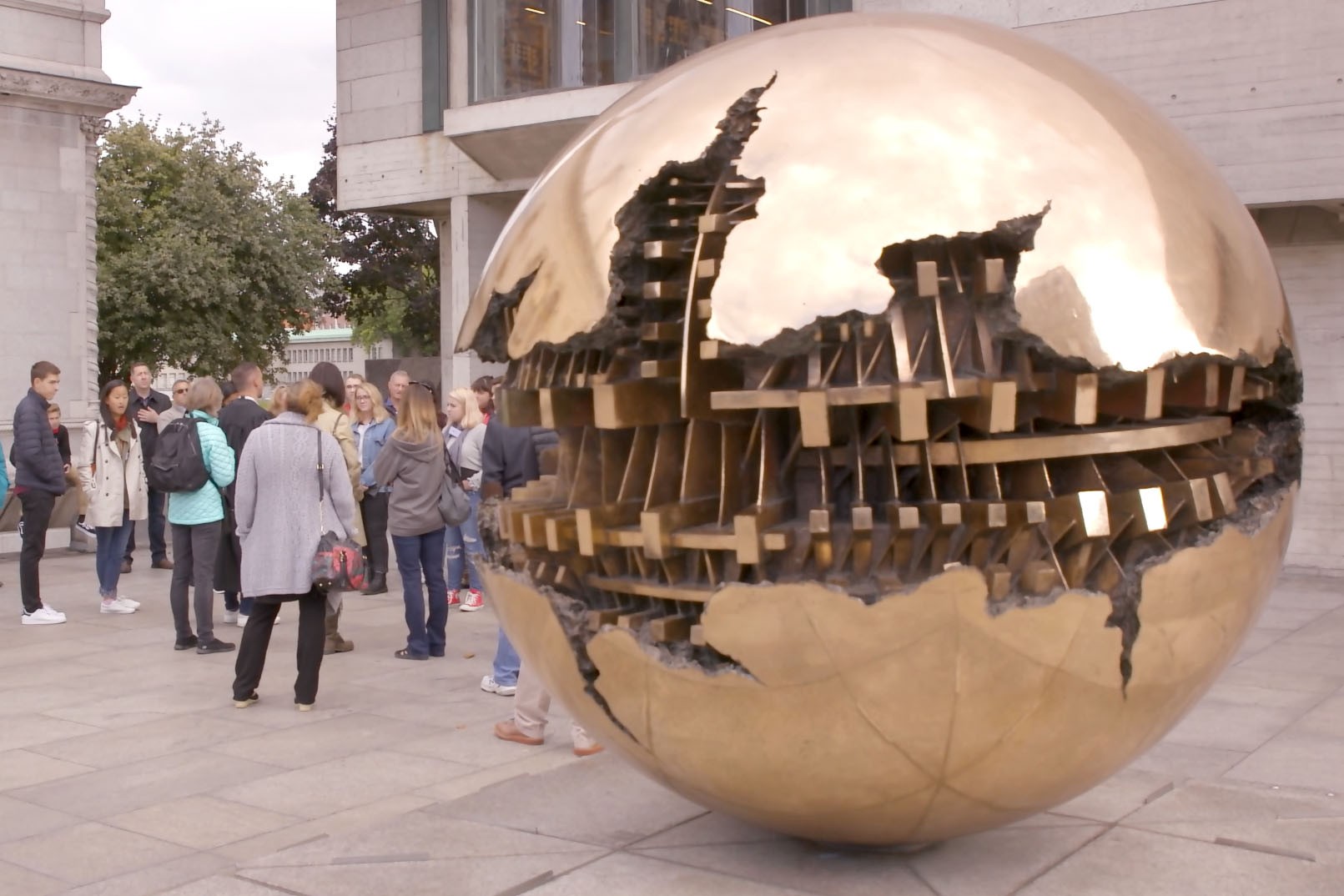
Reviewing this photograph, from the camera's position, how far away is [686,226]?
3.41 meters

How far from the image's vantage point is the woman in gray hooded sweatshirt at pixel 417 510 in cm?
878

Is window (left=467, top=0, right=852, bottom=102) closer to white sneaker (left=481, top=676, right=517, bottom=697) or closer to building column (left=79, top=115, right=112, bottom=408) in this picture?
building column (left=79, top=115, right=112, bottom=408)

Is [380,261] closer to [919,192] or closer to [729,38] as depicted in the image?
[729,38]

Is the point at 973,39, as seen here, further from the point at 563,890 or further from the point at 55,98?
the point at 55,98

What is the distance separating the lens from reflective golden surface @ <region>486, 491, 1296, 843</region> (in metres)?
3.14

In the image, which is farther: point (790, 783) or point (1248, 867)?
point (1248, 867)

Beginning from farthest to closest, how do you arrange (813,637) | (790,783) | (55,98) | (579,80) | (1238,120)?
(55,98) → (579,80) → (1238,120) → (790,783) → (813,637)

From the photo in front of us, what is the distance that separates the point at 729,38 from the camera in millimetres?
14758

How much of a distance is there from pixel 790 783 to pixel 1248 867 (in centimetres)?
149

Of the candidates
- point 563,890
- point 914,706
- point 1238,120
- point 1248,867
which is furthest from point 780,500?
point 1238,120

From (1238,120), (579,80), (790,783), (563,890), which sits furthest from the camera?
(579,80)

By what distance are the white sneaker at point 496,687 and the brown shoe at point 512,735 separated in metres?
0.96

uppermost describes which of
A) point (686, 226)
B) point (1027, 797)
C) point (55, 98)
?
point (55, 98)

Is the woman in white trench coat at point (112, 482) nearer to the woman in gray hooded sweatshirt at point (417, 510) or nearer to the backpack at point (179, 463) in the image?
the backpack at point (179, 463)
